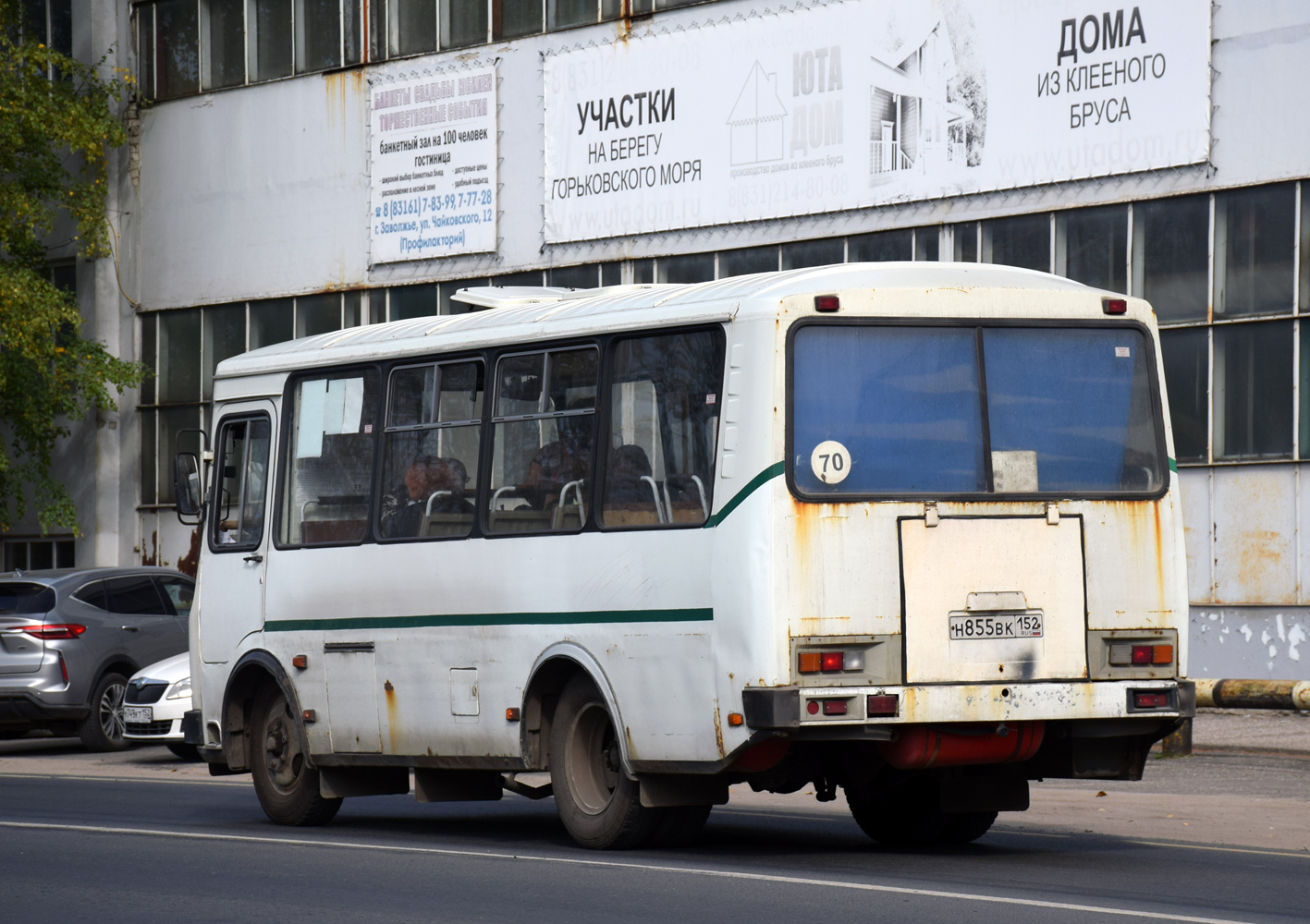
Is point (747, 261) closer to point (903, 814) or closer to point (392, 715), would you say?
point (392, 715)

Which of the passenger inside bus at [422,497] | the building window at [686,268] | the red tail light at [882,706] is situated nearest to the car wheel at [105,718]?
the building window at [686,268]

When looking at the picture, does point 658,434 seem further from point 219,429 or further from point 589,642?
point 219,429

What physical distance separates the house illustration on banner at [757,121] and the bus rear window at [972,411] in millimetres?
15790

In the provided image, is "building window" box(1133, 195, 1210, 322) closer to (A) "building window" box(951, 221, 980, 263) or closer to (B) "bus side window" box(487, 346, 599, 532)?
(A) "building window" box(951, 221, 980, 263)

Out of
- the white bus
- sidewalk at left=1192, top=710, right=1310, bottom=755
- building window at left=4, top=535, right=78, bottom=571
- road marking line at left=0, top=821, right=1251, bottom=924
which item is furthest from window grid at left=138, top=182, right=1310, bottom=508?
road marking line at left=0, top=821, right=1251, bottom=924

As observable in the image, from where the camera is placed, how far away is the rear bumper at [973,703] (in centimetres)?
984

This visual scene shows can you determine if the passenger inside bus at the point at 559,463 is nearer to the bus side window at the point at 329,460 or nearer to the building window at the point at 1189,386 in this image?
the bus side window at the point at 329,460

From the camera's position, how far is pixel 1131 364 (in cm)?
1098

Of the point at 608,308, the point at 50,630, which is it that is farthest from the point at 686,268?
the point at 608,308

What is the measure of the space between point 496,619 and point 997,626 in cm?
292

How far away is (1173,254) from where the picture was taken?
23.0 metres

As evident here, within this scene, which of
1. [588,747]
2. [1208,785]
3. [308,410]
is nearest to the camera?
[588,747]

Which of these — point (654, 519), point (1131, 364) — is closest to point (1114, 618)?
point (1131, 364)

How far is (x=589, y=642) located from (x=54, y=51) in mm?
24758
